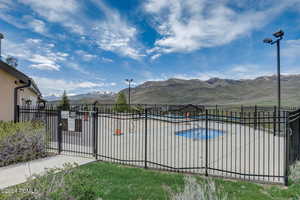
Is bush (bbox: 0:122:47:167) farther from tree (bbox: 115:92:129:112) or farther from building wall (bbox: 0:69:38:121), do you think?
tree (bbox: 115:92:129:112)

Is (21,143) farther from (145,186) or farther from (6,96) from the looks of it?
(145,186)

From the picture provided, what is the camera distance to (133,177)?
3812 millimetres

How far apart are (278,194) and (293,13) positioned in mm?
10997

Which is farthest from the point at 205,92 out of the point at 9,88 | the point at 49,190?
the point at 49,190

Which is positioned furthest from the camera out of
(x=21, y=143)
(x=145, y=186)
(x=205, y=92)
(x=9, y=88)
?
(x=205, y=92)

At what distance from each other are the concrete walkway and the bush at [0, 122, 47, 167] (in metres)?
0.25

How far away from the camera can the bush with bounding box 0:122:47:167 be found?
4.57m

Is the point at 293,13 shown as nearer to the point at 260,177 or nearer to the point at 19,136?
the point at 260,177

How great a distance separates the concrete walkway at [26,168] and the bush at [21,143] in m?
0.25

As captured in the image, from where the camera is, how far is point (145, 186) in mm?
3369

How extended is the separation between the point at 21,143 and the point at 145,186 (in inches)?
155

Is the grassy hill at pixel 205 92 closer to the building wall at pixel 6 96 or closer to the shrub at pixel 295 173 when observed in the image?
the building wall at pixel 6 96

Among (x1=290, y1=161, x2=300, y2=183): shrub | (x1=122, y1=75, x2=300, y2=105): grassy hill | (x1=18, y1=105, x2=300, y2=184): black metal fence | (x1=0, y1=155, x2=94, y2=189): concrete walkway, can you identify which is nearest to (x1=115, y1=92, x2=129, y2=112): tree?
(x1=18, y1=105, x2=300, y2=184): black metal fence

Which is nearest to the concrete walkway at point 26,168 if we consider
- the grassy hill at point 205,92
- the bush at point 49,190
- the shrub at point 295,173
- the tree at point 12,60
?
the bush at point 49,190
